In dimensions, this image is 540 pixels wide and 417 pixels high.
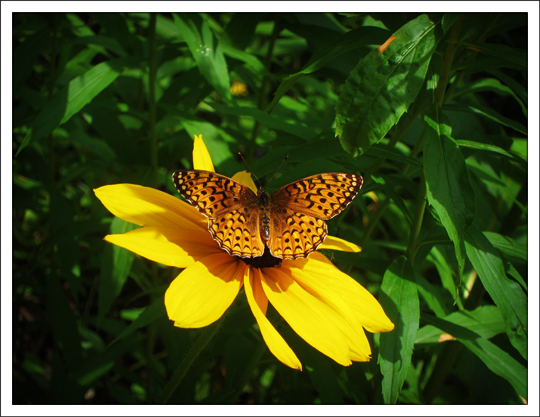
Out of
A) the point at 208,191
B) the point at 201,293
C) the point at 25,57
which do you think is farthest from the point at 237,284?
the point at 25,57

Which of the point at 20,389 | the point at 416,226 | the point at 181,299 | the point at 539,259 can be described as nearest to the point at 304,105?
the point at 416,226

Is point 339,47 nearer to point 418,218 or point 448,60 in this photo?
point 448,60

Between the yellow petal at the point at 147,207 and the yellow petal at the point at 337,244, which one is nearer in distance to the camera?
the yellow petal at the point at 147,207

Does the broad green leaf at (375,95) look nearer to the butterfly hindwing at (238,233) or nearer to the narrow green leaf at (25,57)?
the butterfly hindwing at (238,233)

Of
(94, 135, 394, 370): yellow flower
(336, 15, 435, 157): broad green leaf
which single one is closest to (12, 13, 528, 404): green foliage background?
(336, 15, 435, 157): broad green leaf

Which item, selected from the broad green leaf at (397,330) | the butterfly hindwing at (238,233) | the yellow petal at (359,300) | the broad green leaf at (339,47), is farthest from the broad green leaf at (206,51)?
the broad green leaf at (397,330)

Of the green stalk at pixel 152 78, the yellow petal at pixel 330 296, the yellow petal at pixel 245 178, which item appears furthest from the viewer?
the green stalk at pixel 152 78
